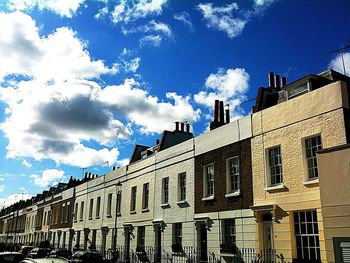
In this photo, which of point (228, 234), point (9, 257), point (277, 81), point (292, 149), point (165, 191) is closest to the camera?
point (292, 149)

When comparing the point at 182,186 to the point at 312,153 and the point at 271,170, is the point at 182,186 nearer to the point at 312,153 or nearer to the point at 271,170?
the point at 271,170

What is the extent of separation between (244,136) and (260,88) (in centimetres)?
279

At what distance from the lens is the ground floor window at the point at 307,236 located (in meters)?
15.0

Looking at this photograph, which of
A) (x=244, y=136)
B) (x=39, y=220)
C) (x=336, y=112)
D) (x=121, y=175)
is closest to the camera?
(x=336, y=112)

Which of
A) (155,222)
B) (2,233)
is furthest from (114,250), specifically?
(2,233)

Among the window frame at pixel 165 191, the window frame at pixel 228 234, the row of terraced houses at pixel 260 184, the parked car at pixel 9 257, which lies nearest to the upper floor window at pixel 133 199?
the row of terraced houses at pixel 260 184

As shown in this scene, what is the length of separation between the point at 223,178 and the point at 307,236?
6.10 meters

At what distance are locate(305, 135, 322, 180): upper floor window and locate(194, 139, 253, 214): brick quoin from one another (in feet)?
11.1

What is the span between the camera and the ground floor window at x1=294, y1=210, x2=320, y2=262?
15.0 metres

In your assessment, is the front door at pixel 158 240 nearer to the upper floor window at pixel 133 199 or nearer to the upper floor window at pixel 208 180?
the upper floor window at pixel 133 199

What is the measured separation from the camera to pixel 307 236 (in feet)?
50.6

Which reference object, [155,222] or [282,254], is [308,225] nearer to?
[282,254]

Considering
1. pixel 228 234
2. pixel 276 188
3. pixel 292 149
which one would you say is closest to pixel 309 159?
pixel 292 149

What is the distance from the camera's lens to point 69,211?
4775 cm
